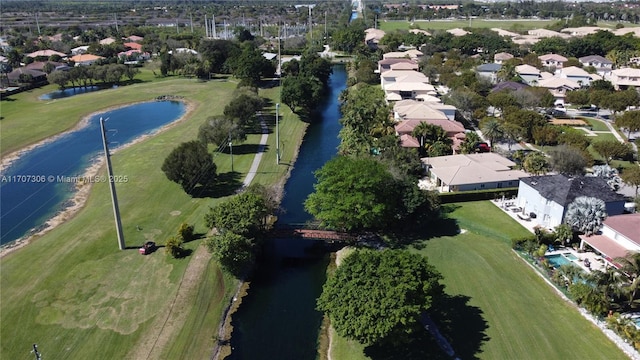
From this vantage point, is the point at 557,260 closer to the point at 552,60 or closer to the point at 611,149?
the point at 611,149

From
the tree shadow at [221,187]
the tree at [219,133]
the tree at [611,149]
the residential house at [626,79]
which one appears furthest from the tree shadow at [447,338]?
the residential house at [626,79]

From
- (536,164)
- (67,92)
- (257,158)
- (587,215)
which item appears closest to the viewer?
(587,215)

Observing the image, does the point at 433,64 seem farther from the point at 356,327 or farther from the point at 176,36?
the point at 356,327

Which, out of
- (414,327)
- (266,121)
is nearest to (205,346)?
(414,327)


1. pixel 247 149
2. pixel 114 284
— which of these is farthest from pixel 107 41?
pixel 114 284

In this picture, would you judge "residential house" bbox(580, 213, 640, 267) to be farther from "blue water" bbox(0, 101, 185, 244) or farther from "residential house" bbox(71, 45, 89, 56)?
"residential house" bbox(71, 45, 89, 56)

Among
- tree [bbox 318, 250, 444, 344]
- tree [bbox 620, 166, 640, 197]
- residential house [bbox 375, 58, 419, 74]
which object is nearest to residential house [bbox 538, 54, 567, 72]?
residential house [bbox 375, 58, 419, 74]
